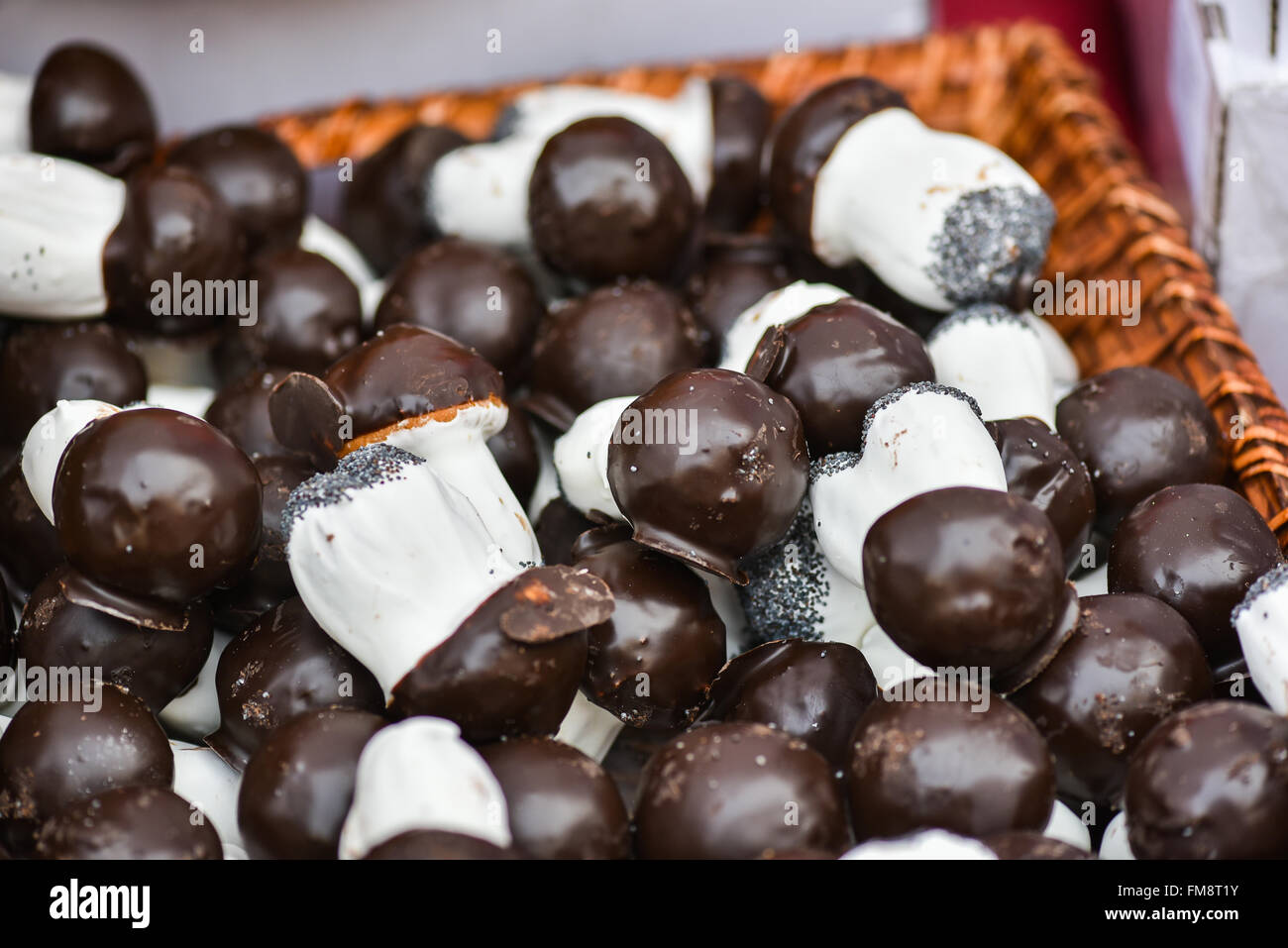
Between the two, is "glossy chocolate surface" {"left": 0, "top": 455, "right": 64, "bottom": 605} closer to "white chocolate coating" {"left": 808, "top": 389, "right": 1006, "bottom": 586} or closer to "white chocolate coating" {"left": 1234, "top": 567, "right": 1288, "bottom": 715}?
"white chocolate coating" {"left": 808, "top": 389, "right": 1006, "bottom": 586}

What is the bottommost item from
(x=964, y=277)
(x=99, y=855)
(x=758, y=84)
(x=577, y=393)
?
(x=99, y=855)

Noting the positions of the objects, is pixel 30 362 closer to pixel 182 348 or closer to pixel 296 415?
pixel 182 348

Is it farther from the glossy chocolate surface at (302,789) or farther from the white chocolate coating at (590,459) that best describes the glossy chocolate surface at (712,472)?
the glossy chocolate surface at (302,789)

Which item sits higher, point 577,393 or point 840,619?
point 577,393
